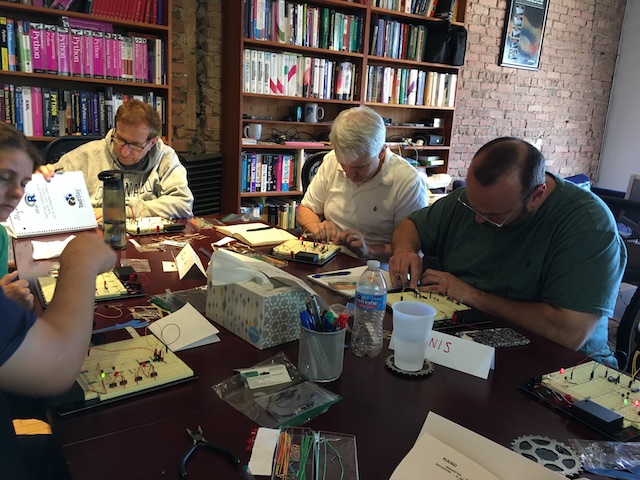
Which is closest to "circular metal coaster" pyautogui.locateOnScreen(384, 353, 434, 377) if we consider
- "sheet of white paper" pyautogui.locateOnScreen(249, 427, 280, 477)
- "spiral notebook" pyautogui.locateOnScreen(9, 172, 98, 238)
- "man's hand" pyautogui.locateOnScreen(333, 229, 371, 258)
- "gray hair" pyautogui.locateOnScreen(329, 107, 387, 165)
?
"sheet of white paper" pyautogui.locateOnScreen(249, 427, 280, 477)

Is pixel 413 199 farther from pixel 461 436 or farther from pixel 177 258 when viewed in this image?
pixel 461 436

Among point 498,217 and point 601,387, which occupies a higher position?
point 498,217

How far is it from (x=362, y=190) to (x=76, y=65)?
195 cm

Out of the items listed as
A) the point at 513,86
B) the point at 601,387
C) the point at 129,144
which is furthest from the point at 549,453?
the point at 513,86

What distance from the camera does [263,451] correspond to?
0.81 meters

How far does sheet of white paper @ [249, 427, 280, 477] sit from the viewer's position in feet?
2.53

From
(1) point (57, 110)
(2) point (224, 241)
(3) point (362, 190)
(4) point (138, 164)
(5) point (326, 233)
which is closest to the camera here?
(2) point (224, 241)

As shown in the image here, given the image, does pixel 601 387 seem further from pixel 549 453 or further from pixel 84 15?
pixel 84 15

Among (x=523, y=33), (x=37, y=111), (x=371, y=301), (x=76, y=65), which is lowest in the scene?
(x=371, y=301)

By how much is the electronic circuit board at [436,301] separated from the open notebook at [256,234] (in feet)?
2.22

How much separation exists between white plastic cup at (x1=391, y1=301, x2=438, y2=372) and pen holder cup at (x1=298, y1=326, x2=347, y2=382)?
0.13 metres

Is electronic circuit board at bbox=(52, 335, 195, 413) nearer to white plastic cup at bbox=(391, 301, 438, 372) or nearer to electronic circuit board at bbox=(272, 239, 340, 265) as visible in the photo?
white plastic cup at bbox=(391, 301, 438, 372)

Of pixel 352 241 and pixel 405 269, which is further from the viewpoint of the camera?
pixel 352 241

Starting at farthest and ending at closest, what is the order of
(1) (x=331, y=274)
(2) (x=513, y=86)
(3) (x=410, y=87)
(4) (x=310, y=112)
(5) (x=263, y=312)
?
1. (2) (x=513, y=86)
2. (3) (x=410, y=87)
3. (4) (x=310, y=112)
4. (1) (x=331, y=274)
5. (5) (x=263, y=312)
